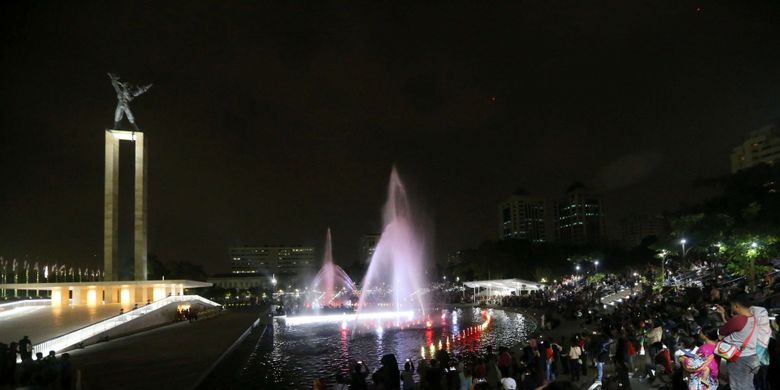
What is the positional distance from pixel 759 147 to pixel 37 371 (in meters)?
136

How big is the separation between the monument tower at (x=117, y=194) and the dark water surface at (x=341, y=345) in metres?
24.8

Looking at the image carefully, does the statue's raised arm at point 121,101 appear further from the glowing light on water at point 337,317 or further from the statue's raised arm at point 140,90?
the glowing light on water at point 337,317

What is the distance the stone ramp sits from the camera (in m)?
16.2

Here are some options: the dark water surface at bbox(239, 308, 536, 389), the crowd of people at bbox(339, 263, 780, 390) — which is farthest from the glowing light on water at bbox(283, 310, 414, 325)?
the crowd of people at bbox(339, 263, 780, 390)

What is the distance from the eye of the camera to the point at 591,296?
139 ft

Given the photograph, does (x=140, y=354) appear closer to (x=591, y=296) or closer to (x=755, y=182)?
(x=591, y=296)

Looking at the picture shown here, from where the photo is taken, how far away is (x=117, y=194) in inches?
2255

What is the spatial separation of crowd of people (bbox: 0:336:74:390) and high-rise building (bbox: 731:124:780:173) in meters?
128

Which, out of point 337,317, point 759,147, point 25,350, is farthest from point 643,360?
point 759,147

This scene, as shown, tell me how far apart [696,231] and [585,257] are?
43811mm

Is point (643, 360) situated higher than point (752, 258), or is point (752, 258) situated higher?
point (752, 258)

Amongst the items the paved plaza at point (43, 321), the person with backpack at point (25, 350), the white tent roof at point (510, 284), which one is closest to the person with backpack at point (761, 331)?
the person with backpack at point (25, 350)

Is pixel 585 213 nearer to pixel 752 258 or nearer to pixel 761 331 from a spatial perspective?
pixel 752 258

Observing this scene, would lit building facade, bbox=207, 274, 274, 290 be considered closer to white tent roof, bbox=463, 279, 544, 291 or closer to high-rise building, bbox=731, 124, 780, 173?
white tent roof, bbox=463, 279, 544, 291
